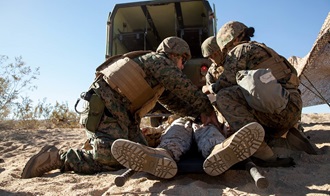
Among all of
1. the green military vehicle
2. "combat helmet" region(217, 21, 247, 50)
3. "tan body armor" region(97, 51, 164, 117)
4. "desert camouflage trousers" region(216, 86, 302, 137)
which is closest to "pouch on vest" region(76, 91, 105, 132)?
"tan body armor" region(97, 51, 164, 117)

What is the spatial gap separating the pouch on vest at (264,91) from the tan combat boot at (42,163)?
1.68 meters

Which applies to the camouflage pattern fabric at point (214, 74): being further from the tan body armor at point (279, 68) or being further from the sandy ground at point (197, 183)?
the sandy ground at point (197, 183)

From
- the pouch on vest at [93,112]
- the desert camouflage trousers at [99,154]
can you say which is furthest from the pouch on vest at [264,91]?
the pouch on vest at [93,112]

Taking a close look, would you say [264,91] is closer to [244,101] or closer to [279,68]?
[244,101]

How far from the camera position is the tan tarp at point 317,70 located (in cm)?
380

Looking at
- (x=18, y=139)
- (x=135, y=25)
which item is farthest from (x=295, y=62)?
(x=18, y=139)

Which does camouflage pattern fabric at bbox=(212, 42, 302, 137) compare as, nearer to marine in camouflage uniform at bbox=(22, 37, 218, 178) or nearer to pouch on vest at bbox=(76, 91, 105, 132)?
marine in camouflage uniform at bbox=(22, 37, 218, 178)

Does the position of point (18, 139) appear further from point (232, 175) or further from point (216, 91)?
point (232, 175)

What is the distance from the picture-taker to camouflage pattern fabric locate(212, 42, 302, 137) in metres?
2.36

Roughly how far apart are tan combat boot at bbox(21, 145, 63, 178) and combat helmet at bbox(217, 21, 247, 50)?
71.8 inches

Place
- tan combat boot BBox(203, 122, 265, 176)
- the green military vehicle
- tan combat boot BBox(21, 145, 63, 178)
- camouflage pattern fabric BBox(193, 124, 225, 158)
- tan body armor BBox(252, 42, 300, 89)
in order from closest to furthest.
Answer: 1. tan combat boot BBox(203, 122, 265, 176)
2. camouflage pattern fabric BBox(193, 124, 225, 158)
3. tan combat boot BBox(21, 145, 63, 178)
4. tan body armor BBox(252, 42, 300, 89)
5. the green military vehicle

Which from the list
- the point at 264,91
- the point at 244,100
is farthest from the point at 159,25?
the point at 264,91

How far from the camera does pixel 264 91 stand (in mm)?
2070

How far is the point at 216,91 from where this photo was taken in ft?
8.68
